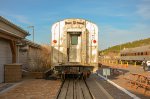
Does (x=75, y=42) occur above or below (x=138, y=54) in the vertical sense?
below

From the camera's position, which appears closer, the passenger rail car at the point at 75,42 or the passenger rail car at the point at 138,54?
the passenger rail car at the point at 75,42

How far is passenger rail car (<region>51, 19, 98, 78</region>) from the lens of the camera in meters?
20.3

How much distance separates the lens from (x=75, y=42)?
2058cm

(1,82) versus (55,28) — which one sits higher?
(55,28)

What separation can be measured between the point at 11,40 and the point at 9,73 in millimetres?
2147

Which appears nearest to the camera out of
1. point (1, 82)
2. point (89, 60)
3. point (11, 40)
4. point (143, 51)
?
point (1, 82)

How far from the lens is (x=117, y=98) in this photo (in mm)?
12703

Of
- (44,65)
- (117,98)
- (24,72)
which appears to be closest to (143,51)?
(44,65)

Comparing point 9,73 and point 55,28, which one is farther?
point 55,28

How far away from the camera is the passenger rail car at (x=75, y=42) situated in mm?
20297

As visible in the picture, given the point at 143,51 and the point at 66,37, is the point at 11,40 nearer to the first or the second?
the point at 66,37

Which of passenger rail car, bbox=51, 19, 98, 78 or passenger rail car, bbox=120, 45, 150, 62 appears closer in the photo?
passenger rail car, bbox=51, 19, 98, 78

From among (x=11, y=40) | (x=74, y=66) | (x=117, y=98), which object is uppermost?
(x=11, y=40)

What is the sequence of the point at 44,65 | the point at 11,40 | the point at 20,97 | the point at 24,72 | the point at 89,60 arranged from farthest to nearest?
1. the point at 44,65
2. the point at 24,72
3. the point at 89,60
4. the point at 11,40
5. the point at 20,97
